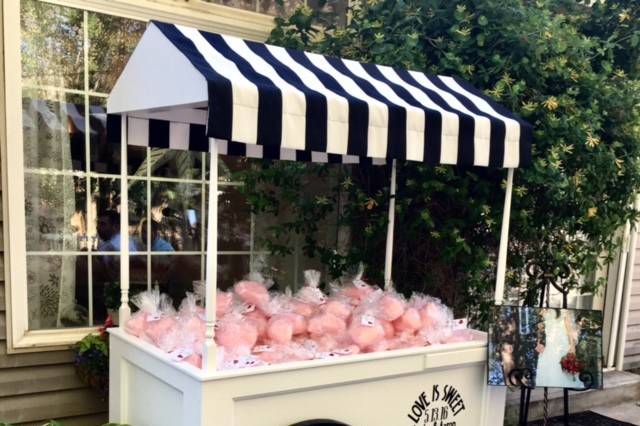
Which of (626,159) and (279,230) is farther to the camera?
(279,230)

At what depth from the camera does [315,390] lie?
7.15 ft

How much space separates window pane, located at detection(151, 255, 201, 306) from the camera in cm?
353

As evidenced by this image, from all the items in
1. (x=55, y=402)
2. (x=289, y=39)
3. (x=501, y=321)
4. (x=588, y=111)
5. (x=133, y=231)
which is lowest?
(x=55, y=402)

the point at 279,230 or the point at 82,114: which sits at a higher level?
the point at 82,114

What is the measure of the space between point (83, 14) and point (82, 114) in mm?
579

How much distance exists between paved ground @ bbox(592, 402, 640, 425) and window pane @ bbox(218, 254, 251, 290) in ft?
10.7

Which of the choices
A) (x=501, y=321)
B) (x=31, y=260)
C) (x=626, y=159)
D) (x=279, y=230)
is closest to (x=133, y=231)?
(x=31, y=260)

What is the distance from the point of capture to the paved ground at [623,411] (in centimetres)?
448

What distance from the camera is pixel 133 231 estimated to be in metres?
3.44

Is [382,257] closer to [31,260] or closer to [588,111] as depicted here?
[588,111]

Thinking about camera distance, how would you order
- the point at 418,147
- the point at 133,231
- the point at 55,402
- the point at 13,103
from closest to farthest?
the point at 418,147, the point at 13,103, the point at 55,402, the point at 133,231

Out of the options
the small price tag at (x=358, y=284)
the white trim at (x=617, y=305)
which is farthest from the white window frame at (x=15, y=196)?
the white trim at (x=617, y=305)

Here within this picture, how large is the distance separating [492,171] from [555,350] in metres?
1.07

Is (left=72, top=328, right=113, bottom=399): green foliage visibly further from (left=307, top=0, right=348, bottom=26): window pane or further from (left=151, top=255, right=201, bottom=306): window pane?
(left=307, top=0, right=348, bottom=26): window pane
